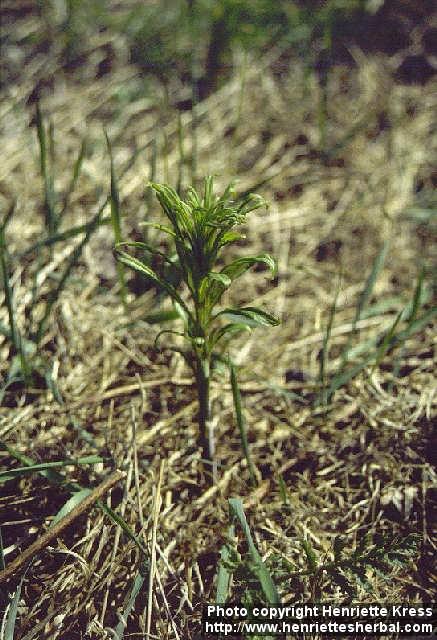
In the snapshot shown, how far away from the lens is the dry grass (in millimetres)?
1358

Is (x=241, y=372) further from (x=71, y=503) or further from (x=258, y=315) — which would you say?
(x=71, y=503)

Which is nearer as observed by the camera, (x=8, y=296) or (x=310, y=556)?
(x=310, y=556)

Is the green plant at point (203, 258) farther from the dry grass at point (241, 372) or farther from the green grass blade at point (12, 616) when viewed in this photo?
the green grass blade at point (12, 616)

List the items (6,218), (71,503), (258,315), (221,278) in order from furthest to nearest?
(6,218) < (71,503) < (258,315) < (221,278)

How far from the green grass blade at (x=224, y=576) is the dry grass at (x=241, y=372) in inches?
2.8

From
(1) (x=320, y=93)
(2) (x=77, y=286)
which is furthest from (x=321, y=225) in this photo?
(2) (x=77, y=286)

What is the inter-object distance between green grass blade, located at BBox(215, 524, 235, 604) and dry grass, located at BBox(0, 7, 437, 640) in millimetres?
70

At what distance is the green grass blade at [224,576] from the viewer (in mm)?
1236

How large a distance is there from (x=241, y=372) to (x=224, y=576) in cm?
58

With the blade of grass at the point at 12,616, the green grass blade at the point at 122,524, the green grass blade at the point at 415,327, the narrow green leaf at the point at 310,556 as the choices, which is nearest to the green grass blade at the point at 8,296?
the green grass blade at the point at 122,524

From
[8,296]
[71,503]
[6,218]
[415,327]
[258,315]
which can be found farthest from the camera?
[415,327]

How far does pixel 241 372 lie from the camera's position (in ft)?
5.54

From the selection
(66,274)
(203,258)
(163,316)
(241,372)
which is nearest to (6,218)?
(66,274)

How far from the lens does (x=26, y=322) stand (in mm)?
1783
